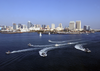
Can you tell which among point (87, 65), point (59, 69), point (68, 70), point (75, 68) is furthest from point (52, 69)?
point (87, 65)

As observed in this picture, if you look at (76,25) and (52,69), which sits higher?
(76,25)

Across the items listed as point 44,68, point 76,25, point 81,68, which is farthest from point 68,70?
point 76,25

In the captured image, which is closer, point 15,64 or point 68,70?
point 68,70

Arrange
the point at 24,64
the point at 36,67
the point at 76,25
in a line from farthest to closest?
the point at 76,25 → the point at 24,64 → the point at 36,67

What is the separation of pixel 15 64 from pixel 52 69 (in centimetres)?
244

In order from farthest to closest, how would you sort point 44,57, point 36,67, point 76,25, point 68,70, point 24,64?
point 76,25
point 44,57
point 24,64
point 36,67
point 68,70

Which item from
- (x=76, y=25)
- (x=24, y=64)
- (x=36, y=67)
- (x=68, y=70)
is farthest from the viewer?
(x=76, y=25)

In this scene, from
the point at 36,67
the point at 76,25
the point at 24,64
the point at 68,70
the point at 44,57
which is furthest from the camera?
the point at 76,25

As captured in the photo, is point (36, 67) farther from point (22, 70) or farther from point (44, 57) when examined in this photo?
point (44, 57)

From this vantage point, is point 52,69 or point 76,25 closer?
point 52,69

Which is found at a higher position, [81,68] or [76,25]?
[76,25]

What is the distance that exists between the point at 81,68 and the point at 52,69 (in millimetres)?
1731

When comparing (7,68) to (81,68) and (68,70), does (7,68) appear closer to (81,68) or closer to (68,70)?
(68,70)

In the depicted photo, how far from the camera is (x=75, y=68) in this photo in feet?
17.9
